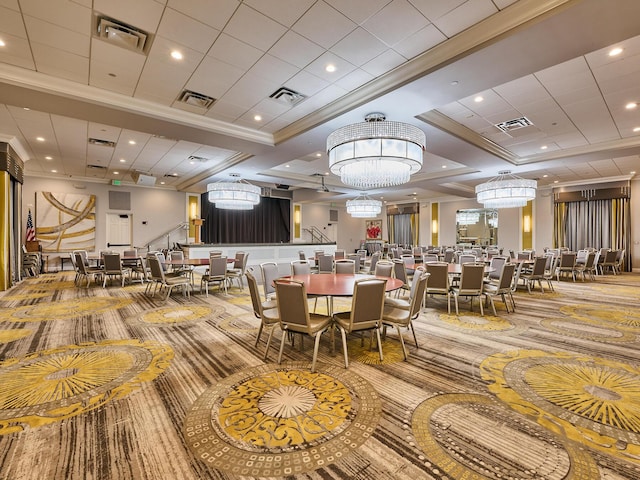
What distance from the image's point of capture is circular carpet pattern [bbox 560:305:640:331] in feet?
16.7

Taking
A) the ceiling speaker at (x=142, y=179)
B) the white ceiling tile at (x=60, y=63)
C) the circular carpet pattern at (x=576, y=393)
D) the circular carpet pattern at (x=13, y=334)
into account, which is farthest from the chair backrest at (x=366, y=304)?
the ceiling speaker at (x=142, y=179)

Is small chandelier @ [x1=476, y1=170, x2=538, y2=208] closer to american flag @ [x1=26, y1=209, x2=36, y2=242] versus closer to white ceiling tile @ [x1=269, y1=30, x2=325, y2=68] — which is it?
white ceiling tile @ [x1=269, y1=30, x2=325, y2=68]

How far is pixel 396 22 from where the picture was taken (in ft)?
11.6

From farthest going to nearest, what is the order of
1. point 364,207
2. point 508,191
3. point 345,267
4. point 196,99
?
point 364,207
point 508,191
point 345,267
point 196,99

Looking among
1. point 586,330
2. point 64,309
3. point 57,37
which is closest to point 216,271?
point 64,309

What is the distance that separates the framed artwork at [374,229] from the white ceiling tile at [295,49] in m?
18.0

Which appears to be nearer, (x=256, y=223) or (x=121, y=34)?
(x=121, y=34)

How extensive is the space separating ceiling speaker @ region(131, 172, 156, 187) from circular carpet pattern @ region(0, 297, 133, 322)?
6.12 m

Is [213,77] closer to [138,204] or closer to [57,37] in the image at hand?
[57,37]

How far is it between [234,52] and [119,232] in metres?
12.0

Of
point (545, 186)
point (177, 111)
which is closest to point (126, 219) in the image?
point (177, 111)

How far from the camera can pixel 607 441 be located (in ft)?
7.07

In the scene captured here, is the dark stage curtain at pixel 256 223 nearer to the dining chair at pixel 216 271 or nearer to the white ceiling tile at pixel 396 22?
the dining chair at pixel 216 271

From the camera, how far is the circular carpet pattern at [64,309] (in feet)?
17.6
